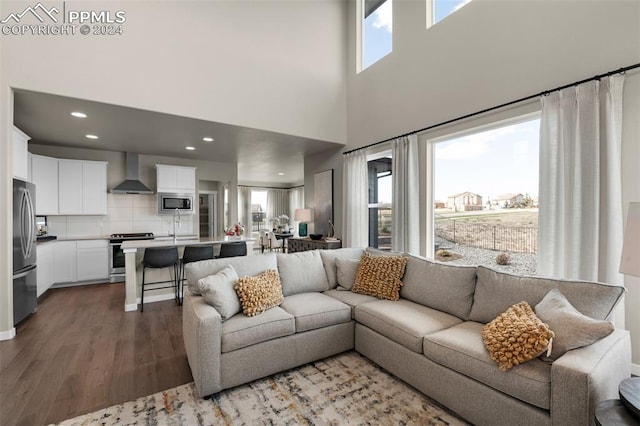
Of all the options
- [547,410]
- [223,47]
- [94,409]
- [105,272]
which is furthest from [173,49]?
[547,410]

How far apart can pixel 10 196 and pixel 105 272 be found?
2.92m

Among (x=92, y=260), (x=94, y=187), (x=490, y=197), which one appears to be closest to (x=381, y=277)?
(x=490, y=197)

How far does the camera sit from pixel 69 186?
5.46m

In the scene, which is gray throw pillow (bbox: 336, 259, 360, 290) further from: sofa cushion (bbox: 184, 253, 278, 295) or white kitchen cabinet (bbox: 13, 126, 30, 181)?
white kitchen cabinet (bbox: 13, 126, 30, 181)

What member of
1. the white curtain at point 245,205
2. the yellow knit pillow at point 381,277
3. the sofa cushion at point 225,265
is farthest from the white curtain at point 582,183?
the white curtain at point 245,205

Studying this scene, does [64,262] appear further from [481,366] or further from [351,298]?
[481,366]

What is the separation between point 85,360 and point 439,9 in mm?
5580

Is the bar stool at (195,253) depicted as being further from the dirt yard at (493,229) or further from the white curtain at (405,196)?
the dirt yard at (493,229)

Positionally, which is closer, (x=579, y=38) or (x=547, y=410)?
(x=547, y=410)

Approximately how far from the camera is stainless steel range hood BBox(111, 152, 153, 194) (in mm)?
5949

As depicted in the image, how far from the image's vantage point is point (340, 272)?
3311 millimetres

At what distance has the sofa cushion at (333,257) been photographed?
334 cm

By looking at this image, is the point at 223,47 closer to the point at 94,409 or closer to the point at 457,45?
the point at 457,45

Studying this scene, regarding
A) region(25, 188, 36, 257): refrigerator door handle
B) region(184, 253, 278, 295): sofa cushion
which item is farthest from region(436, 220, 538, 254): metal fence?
region(25, 188, 36, 257): refrigerator door handle
